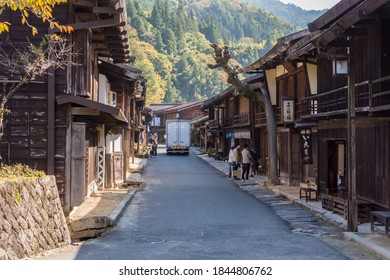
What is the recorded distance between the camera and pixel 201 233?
12594mm

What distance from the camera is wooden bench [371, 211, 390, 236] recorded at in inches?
437

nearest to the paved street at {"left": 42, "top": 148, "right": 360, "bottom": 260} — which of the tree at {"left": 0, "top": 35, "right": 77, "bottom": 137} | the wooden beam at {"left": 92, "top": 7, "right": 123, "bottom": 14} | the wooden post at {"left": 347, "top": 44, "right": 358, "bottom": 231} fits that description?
the wooden post at {"left": 347, "top": 44, "right": 358, "bottom": 231}

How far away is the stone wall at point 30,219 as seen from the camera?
9438mm

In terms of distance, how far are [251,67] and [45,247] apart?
58.6 ft

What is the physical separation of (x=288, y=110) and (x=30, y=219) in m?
15.0

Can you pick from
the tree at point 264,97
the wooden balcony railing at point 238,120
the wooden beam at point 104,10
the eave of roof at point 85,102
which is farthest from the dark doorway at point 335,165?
the wooden balcony railing at point 238,120

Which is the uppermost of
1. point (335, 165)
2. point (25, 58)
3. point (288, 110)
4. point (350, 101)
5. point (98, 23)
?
point (98, 23)

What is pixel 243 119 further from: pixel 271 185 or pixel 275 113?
pixel 271 185

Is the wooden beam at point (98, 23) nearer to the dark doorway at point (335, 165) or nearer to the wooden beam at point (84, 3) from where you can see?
the wooden beam at point (84, 3)

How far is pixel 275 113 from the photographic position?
27.5 metres

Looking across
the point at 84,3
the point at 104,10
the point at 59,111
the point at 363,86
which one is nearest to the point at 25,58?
the point at 59,111

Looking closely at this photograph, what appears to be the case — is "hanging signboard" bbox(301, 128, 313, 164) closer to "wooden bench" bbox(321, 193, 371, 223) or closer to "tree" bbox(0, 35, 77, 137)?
"wooden bench" bbox(321, 193, 371, 223)

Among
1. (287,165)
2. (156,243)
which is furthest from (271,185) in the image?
(156,243)

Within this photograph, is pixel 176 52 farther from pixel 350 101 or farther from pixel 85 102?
pixel 350 101
